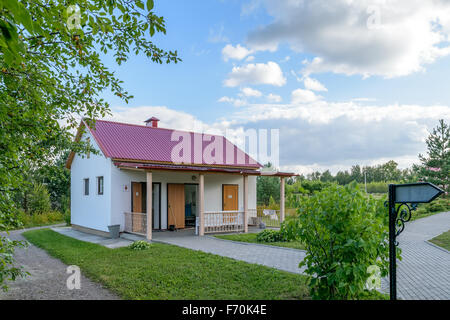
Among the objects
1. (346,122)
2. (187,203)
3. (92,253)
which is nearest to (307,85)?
(346,122)

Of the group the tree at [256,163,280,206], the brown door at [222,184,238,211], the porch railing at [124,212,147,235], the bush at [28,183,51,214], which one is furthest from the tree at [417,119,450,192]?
the bush at [28,183,51,214]

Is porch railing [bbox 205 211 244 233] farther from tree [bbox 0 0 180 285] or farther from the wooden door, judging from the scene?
tree [bbox 0 0 180 285]

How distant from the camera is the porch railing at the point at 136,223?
1199cm

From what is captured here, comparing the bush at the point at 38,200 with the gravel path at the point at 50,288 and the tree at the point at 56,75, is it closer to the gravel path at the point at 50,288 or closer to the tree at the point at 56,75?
the gravel path at the point at 50,288

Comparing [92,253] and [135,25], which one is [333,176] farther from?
[135,25]

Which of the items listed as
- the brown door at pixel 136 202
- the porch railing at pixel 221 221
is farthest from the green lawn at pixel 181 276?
the porch railing at pixel 221 221

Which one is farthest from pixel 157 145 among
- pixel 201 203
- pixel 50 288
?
pixel 50 288

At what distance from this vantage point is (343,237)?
12.7 ft

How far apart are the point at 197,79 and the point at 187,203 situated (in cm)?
769

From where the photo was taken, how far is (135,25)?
4031mm

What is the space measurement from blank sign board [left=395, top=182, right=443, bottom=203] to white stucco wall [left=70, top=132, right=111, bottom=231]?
1137cm

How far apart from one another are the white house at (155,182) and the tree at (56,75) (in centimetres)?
668

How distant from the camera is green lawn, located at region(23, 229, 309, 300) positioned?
16.4ft

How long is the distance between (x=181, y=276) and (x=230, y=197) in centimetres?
1015
